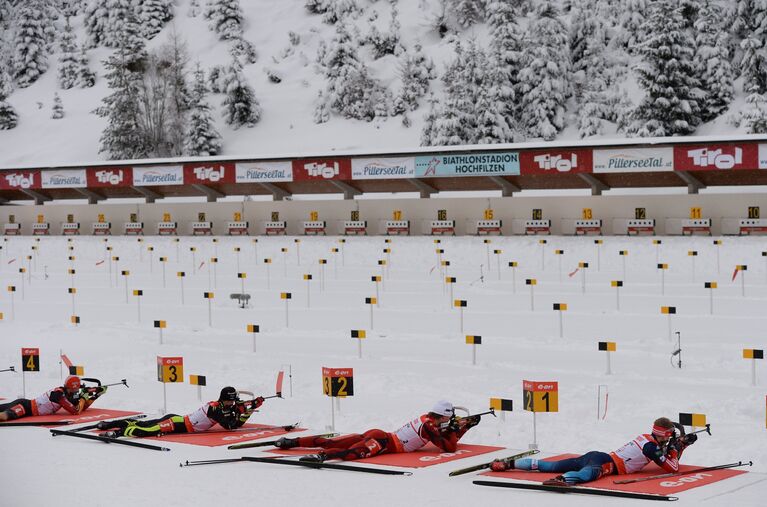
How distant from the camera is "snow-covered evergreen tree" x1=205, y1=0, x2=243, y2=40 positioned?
89000mm

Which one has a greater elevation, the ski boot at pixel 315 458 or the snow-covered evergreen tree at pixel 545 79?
the snow-covered evergreen tree at pixel 545 79

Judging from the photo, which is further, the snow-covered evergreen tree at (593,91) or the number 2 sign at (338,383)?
the snow-covered evergreen tree at (593,91)

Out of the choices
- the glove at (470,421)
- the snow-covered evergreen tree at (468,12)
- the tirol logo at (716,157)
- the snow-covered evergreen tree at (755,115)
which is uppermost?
the snow-covered evergreen tree at (468,12)

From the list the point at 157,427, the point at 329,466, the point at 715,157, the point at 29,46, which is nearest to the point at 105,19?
the point at 29,46

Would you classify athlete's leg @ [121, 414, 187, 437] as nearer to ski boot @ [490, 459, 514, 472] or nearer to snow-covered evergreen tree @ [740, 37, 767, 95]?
ski boot @ [490, 459, 514, 472]

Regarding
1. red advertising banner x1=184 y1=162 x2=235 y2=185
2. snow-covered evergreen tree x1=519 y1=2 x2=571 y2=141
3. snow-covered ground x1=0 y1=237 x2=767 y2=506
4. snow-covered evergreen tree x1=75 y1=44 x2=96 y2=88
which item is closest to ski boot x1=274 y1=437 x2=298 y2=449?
snow-covered ground x1=0 y1=237 x2=767 y2=506

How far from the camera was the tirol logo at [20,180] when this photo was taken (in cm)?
5072

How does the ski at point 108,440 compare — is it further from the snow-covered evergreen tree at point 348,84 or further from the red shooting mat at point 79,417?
the snow-covered evergreen tree at point 348,84

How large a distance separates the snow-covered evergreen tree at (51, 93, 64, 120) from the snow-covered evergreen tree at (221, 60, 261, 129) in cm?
1912

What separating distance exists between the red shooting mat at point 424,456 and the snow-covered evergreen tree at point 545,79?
50.8 metres

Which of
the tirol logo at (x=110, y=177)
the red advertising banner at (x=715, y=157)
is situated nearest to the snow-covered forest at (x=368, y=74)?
the tirol logo at (x=110, y=177)

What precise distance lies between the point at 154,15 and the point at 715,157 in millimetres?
71924

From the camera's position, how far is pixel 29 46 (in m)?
89.9

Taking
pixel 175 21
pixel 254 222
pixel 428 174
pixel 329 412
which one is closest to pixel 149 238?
pixel 254 222
